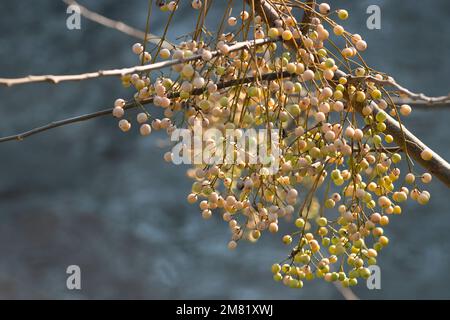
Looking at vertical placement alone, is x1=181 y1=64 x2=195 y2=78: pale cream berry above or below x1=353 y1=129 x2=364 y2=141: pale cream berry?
above

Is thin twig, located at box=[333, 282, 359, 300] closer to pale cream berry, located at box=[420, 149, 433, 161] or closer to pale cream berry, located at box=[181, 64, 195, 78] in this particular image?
pale cream berry, located at box=[420, 149, 433, 161]

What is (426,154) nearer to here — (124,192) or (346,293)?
(346,293)

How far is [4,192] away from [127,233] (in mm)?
545

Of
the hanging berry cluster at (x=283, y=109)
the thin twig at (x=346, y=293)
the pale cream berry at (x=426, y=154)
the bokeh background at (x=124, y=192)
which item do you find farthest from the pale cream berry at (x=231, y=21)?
the bokeh background at (x=124, y=192)


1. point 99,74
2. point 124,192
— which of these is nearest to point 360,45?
point 99,74

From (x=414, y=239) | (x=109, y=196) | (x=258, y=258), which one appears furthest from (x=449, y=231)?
(x=109, y=196)

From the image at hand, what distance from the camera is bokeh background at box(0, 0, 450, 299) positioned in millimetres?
2367

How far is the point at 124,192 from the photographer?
261 centimetres

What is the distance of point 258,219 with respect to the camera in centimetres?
80

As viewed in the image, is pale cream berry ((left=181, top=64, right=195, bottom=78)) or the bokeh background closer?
pale cream berry ((left=181, top=64, right=195, bottom=78))

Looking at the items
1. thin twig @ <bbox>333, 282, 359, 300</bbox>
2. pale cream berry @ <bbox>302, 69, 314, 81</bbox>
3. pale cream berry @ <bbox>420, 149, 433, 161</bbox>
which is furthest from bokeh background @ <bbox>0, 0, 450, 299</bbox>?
pale cream berry @ <bbox>302, 69, 314, 81</bbox>

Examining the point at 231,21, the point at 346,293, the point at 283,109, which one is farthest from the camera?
the point at 346,293
